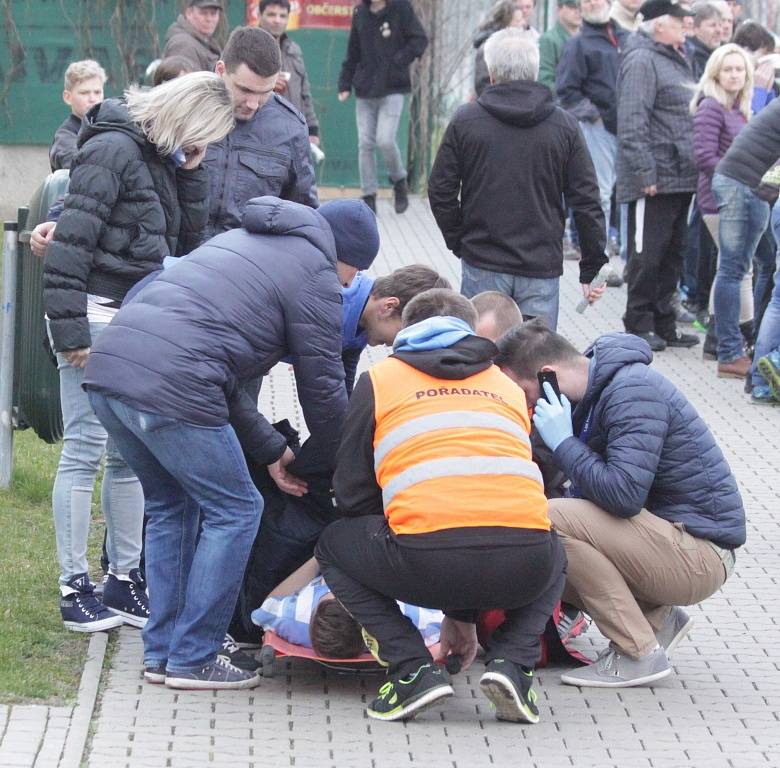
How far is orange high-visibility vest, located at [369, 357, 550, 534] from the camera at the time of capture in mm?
4379

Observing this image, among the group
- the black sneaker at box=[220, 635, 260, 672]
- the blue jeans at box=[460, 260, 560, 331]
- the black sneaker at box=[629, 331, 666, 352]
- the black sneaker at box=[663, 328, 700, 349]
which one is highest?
the blue jeans at box=[460, 260, 560, 331]

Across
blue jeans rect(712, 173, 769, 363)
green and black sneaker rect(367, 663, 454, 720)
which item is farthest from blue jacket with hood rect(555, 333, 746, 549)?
blue jeans rect(712, 173, 769, 363)

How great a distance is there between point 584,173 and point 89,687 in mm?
3810

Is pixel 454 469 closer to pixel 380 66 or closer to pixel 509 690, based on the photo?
pixel 509 690

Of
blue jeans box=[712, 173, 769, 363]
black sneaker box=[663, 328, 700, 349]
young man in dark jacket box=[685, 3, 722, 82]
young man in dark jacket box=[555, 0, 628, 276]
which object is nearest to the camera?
blue jeans box=[712, 173, 769, 363]

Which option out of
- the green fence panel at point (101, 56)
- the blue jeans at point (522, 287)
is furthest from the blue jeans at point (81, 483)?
the green fence panel at point (101, 56)

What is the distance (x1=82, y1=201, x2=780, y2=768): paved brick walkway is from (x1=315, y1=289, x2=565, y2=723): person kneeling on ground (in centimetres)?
14

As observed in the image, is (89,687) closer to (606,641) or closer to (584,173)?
(606,641)

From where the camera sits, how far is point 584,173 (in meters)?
7.38

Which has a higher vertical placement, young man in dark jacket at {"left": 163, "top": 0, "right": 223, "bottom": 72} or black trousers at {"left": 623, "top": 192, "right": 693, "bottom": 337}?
young man in dark jacket at {"left": 163, "top": 0, "right": 223, "bottom": 72}

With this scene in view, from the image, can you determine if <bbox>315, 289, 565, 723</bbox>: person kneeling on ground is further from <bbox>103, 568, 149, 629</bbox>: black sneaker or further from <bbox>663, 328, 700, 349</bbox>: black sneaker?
<bbox>663, 328, 700, 349</bbox>: black sneaker

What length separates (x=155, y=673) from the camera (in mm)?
4750

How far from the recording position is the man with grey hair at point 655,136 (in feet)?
31.5

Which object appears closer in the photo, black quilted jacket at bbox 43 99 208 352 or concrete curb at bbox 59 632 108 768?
concrete curb at bbox 59 632 108 768
